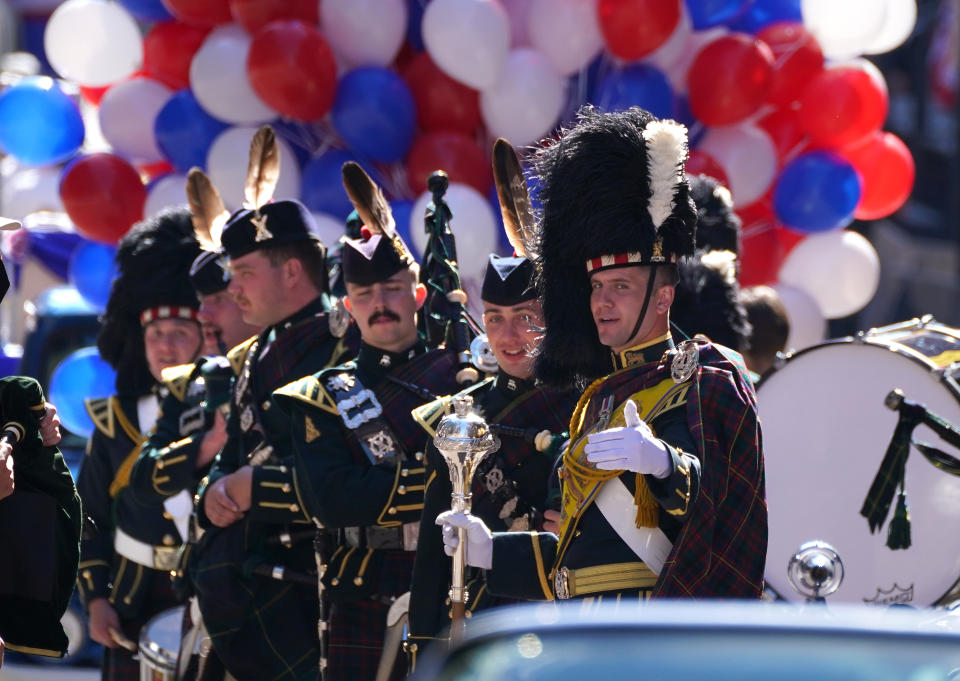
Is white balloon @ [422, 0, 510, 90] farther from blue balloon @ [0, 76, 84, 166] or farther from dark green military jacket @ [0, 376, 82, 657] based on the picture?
dark green military jacket @ [0, 376, 82, 657]

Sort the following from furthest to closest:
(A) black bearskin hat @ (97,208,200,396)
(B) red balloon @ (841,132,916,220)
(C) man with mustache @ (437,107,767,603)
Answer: (B) red balloon @ (841,132,916,220)
(A) black bearskin hat @ (97,208,200,396)
(C) man with mustache @ (437,107,767,603)

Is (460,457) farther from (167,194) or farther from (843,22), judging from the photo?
(843,22)

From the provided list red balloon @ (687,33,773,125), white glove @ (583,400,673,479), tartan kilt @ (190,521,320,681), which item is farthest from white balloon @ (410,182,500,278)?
white glove @ (583,400,673,479)

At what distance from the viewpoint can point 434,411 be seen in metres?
4.46

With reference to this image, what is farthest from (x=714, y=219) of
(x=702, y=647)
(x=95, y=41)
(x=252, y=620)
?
(x=702, y=647)

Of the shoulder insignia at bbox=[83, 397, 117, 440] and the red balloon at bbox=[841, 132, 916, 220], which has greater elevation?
the red balloon at bbox=[841, 132, 916, 220]

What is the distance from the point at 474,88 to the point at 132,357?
1.94 meters

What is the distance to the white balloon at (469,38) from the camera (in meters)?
6.59

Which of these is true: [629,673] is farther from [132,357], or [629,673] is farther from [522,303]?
[132,357]

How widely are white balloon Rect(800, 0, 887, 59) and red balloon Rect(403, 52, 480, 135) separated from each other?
1588 mm

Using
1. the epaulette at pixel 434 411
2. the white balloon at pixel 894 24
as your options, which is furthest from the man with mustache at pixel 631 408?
the white balloon at pixel 894 24

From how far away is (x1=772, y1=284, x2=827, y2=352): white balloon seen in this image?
276 inches

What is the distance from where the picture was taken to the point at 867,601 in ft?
15.3

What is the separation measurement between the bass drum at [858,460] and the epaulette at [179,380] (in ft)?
6.74
